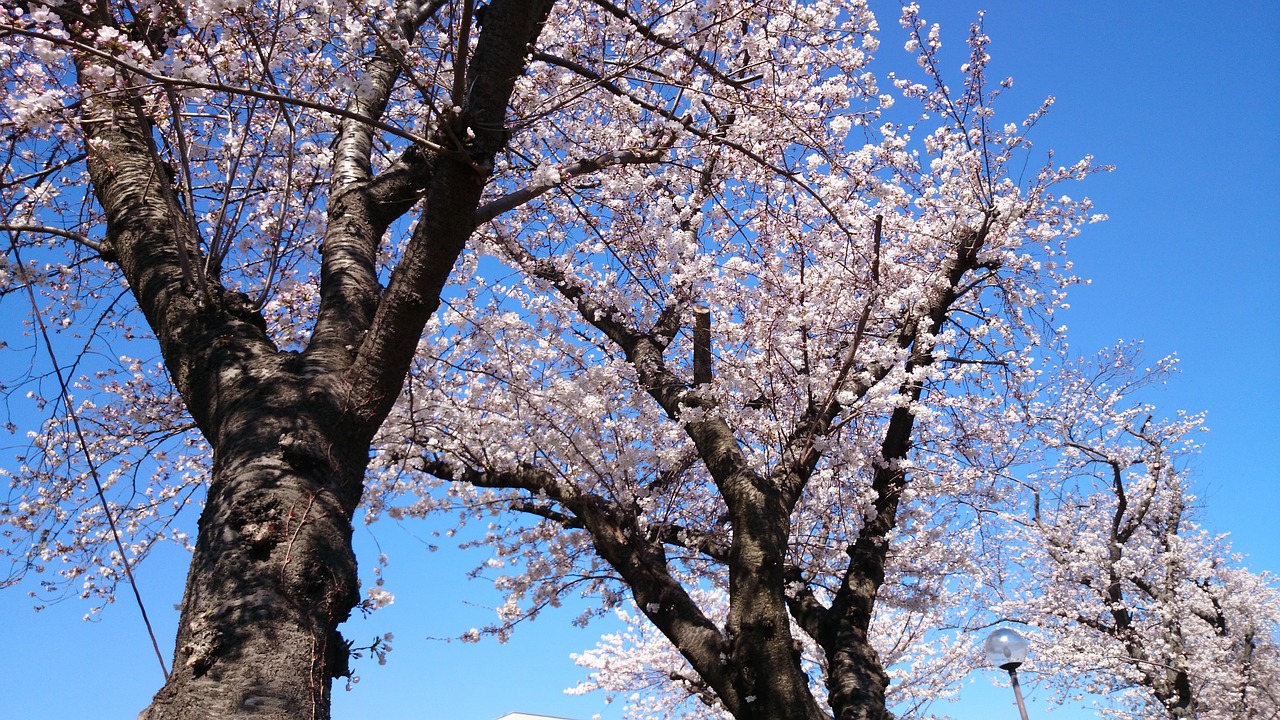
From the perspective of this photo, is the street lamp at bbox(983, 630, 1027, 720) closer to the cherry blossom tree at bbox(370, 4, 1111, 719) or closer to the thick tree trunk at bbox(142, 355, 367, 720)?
the cherry blossom tree at bbox(370, 4, 1111, 719)

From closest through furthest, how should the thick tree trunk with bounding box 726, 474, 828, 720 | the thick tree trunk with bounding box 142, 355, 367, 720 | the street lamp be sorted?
the thick tree trunk with bounding box 142, 355, 367, 720 → the thick tree trunk with bounding box 726, 474, 828, 720 → the street lamp

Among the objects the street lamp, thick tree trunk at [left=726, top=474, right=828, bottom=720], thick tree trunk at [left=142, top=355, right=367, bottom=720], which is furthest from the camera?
the street lamp

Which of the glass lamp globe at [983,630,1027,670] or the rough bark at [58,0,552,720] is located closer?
→ the rough bark at [58,0,552,720]

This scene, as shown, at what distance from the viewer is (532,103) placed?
446 cm

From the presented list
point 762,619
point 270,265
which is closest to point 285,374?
point 270,265

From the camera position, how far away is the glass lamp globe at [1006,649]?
746 cm

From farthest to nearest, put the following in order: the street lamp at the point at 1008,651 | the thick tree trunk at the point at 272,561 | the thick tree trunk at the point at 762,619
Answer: the street lamp at the point at 1008,651
the thick tree trunk at the point at 762,619
the thick tree trunk at the point at 272,561

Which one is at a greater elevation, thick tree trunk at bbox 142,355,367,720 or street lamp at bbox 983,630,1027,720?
street lamp at bbox 983,630,1027,720

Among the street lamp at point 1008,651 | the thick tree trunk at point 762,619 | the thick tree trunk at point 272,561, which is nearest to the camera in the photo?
A: the thick tree trunk at point 272,561

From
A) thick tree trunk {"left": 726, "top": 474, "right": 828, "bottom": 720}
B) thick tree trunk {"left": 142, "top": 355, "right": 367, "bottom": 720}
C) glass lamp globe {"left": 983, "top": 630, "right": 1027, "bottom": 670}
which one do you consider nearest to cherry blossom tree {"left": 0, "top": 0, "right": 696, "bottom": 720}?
thick tree trunk {"left": 142, "top": 355, "right": 367, "bottom": 720}

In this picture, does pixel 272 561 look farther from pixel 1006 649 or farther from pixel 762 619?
pixel 1006 649

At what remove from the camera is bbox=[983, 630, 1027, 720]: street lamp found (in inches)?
293

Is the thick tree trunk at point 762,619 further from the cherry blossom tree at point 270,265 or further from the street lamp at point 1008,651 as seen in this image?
the street lamp at point 1008,651

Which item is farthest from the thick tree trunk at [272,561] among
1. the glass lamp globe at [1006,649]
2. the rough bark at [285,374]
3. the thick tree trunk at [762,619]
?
the glass lamp globe at [1006,649]
